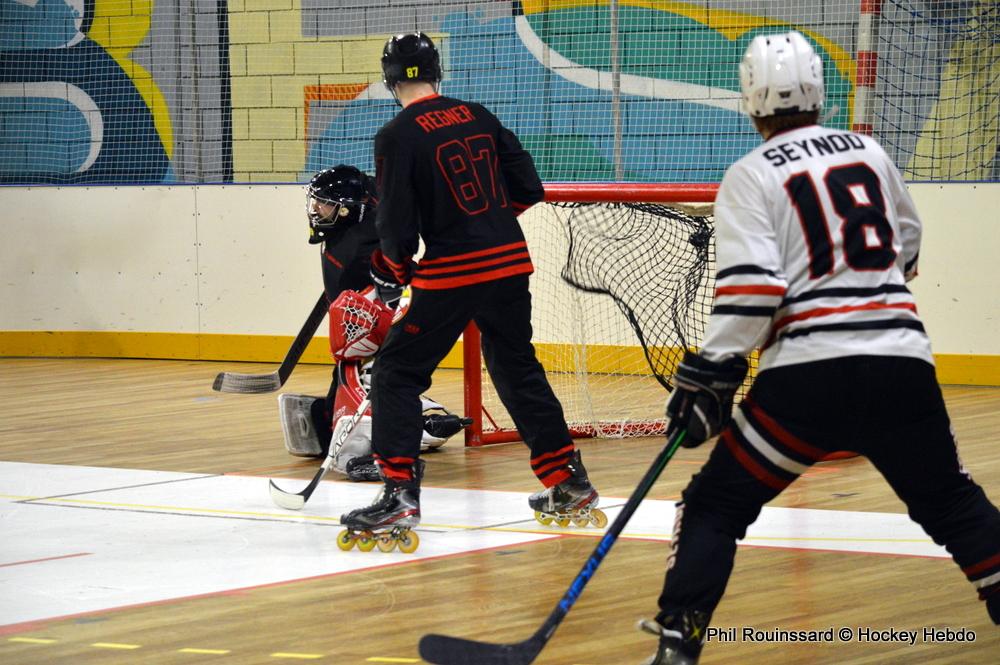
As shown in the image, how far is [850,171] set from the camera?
119 inches

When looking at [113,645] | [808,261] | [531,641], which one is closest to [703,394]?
[808,261]

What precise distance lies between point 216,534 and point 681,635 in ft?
7.19

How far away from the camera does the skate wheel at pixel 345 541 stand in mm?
4562

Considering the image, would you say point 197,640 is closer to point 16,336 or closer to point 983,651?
point 983,651

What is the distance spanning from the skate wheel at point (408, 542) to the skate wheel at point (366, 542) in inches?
3.2

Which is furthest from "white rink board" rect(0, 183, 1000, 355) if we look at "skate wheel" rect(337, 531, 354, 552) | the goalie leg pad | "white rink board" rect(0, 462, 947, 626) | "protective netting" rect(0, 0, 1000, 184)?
"skate wheel" rect(337, 531, 354, 552)

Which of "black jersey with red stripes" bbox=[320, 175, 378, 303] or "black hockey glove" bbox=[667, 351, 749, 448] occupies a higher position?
"black hockey glove" bbox=[667, 351, 749, 448]

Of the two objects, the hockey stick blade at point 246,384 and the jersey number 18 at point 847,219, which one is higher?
the jersey number 18 at point 847,219

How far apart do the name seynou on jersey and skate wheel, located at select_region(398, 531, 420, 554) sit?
1.95m

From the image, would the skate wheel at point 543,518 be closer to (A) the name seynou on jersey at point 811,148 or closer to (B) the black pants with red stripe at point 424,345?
(B) the black pants with red stripe at point 424,345

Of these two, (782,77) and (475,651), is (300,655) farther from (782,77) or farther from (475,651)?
(782,77)

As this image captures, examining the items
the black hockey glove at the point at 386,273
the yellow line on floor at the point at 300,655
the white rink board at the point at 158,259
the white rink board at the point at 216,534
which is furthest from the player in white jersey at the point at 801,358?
the white rink board at the point at 158,259

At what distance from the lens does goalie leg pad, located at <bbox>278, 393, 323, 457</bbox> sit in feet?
20.4

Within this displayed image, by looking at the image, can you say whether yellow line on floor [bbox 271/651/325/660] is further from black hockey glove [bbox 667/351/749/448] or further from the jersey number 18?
the jersey number 18
